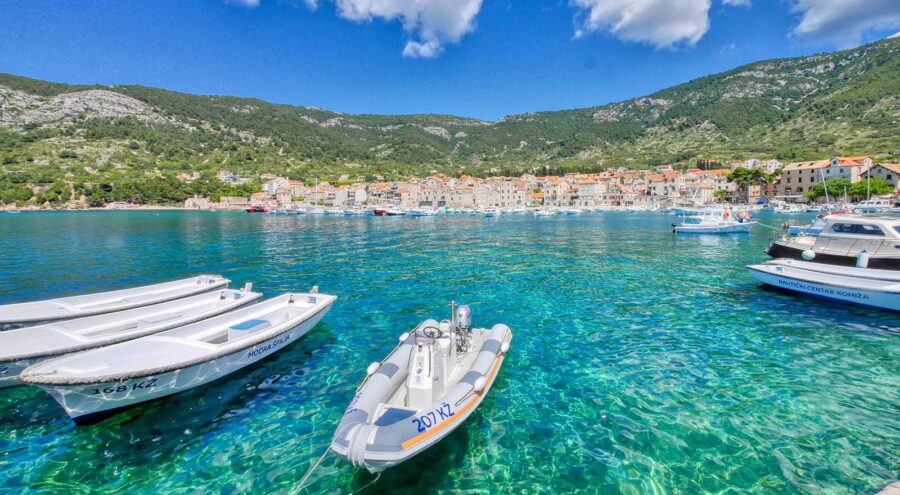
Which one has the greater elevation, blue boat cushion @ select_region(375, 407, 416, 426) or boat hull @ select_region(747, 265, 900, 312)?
boat hull @ select_region(747, 265, 900, 312)

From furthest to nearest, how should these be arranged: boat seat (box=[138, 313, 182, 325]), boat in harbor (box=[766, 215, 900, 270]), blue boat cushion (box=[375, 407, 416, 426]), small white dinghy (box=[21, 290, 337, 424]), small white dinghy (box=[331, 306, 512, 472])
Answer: boat in harbor (box=[766, 215, 900, 270])
boat seat (box=[138, 313, 182, 325])
small white dinghy (box=[21, 290, 337, 424])
blue boat cushion (box=[375, 407, 416, 426])
small white dinghy (box=[331, 306, 512, 472])

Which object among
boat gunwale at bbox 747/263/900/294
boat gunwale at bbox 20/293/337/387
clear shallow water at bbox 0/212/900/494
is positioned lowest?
clear shallow water at bbox 0/212/900/494

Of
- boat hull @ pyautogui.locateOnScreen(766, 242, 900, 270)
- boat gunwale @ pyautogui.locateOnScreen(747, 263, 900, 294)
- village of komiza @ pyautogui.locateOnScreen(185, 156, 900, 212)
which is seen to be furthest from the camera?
village of komiza @ pyautogui.locateOnScreen(185, 156, 900, 212)

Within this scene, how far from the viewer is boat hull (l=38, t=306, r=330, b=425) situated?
21.5ft

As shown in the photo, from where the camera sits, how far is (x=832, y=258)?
59.6ft

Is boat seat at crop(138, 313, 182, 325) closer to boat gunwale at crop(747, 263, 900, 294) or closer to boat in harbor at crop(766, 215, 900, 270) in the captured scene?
boat gunwale at crop(747, 263, 900, 294)

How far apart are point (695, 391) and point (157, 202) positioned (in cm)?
A: 16746

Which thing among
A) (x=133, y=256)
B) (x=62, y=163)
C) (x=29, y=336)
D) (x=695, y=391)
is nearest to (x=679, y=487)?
(x=695, y=391)

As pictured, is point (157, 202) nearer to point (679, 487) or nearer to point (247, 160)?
point (247, 160)

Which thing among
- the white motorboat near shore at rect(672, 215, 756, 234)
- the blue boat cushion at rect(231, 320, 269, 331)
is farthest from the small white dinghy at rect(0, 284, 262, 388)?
the white motorboat near shore at rect(672, 215, 756, 234)

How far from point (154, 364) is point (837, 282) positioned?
21324mm

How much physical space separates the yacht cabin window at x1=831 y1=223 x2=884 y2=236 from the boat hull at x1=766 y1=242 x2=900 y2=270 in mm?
1411

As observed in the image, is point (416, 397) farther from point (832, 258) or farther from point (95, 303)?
point (832, 258)

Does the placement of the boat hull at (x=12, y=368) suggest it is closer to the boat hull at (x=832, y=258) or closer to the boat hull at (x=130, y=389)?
the boat hull at (x=130, y=389)
